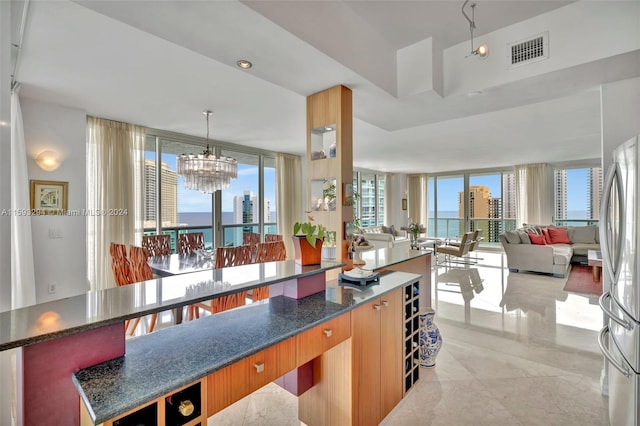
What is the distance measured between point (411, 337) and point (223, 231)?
456cm

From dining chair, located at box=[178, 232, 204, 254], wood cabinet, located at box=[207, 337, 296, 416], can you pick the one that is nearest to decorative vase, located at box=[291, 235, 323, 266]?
wood cabinet, located at box=[207, 337, 296, 416]

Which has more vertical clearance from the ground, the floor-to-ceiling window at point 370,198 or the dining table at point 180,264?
the floor-to-ceiling window at point 370,198

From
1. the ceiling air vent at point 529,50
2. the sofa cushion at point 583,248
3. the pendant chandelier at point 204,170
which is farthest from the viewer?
the sofa cushion at point 583,248

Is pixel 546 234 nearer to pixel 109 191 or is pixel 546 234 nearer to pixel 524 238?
pixel 524 238

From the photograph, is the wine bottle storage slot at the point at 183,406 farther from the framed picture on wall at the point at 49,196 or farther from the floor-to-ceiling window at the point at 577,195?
the floor-to-ceiling window at the point at 577,195

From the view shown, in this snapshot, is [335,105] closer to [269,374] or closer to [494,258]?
[269,374]

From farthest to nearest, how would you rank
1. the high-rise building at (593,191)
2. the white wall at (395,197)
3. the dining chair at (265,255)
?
the white wall at (395,197) → the high-rise building at (593,191) → the dining chair at (265,255)

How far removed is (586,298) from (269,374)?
17.2 ft

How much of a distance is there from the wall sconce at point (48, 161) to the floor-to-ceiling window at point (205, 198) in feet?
4.13

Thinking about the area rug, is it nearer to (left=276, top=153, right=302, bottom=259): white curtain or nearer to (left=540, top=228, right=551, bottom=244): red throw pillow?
(left=540, top=228, right=551, bottom=244): red throw pillow

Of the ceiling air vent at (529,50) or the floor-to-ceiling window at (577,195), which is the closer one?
the ceiling air vent at (529,50)

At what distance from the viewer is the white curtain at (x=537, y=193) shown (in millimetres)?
8641

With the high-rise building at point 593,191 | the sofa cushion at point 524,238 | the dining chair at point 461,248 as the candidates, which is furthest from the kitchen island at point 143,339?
the high-rise building at point 593,191

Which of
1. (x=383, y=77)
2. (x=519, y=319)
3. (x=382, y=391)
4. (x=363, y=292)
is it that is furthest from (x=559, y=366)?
(x=383, y=77)
